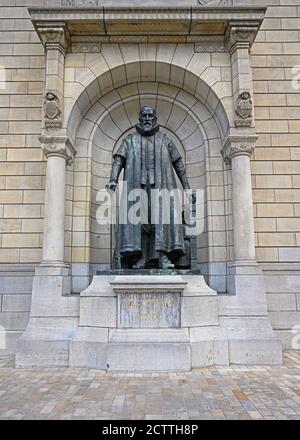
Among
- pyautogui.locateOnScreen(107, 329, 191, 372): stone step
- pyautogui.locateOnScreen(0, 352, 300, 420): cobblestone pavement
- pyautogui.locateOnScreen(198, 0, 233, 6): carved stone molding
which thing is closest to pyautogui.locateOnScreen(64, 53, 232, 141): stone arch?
pyautogui.locateOnScreen(198, 0, 233, 6): carved stone molding

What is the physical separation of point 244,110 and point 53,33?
4591 millimetres

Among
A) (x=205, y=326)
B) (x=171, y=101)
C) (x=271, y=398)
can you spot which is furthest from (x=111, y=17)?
(x=271, y=398)

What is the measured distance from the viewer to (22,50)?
8.93 metres

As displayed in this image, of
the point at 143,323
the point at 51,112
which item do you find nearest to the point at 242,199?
the point at 143,323

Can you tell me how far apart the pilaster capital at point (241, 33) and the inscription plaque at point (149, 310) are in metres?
5.74

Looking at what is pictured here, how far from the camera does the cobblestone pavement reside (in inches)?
167

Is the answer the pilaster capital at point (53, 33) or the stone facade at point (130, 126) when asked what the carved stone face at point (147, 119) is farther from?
the pilaster capital at point (53, 33)

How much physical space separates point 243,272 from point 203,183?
8.87ft

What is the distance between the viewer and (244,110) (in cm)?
752

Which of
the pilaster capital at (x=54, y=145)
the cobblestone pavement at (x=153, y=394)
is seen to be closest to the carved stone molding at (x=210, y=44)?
the pilaster capital at (x=54, y=145)

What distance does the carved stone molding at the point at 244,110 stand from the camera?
753cm

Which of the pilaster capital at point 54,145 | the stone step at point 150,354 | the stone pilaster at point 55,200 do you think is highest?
the pilaster capital at point 54,145

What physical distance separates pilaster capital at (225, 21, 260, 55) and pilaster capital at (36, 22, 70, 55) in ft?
12.3

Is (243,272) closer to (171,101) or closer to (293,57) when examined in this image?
(171,101)
